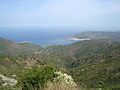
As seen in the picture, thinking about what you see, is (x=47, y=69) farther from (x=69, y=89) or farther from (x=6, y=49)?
(x=6, y=49)

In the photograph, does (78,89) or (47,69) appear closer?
(78,89)

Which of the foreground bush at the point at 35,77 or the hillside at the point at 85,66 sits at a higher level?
the foreground bush at the point at 35,77

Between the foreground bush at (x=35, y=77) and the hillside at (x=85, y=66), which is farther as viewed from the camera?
the hillside at (x=85, y=66)

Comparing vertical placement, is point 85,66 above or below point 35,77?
below

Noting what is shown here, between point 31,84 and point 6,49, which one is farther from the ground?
point 31,84

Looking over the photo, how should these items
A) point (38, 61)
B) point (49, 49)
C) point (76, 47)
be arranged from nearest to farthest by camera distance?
1. point (38, 61)
2. point (76, 47)
3. point (49, 49)

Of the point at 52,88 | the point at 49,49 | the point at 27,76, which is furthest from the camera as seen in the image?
the point at 49,49

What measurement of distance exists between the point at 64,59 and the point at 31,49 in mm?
83813

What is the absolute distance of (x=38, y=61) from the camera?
8125 centimetres

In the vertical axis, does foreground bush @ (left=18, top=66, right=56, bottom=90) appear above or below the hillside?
above

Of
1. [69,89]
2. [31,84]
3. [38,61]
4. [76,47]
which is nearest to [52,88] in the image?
[69,89]

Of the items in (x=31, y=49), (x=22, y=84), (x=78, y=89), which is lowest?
(x=31, y=49)

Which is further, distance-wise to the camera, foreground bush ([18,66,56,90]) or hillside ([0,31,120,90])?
hillside ([0,31,120,90])

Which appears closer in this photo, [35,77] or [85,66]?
[35,77]
